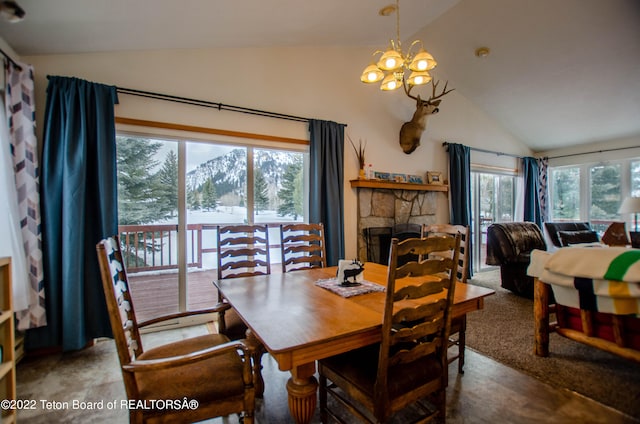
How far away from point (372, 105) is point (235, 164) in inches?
83.8

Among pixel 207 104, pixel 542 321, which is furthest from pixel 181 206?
pixel 542 321

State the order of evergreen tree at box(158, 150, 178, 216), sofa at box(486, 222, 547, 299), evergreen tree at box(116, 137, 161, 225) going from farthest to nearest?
sofa at box(486, 222, 547, 299)
evergreen tree at box(158, 150, 178, 216)
evergreen tree at box(116, 137, 161, 225)

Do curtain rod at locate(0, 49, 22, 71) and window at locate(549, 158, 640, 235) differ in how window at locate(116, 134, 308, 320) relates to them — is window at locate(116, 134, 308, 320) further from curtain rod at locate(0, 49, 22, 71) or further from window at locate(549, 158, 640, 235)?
window at locate(549, 158, 640, 235)

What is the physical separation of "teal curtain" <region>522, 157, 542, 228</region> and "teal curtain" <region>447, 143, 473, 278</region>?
1837 mm

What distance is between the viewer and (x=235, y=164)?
135 inches

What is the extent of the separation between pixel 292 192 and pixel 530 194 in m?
5.00

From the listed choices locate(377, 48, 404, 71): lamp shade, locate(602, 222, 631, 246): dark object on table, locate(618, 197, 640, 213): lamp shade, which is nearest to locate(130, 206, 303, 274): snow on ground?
locate(377, 48, 404, 71): lamp shade

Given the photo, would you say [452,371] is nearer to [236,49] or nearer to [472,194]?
[236,49]

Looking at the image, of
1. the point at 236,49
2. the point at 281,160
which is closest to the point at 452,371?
the point at 281,160

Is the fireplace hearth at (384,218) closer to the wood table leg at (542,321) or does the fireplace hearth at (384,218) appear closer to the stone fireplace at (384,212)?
the stone fireplace at (384,212)

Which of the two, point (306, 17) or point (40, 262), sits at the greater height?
point (306, 17)

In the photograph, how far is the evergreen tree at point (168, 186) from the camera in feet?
10.1

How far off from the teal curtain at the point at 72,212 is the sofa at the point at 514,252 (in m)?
4.47

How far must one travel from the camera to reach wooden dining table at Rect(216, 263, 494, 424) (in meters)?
1.16
